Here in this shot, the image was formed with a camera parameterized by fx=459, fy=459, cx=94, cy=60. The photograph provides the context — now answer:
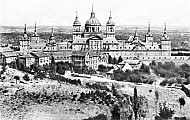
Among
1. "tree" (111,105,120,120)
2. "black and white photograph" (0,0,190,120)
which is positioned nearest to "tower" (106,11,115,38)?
"black and white photograph" (0,0,190,120)

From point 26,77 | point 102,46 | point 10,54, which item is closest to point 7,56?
point 10,54

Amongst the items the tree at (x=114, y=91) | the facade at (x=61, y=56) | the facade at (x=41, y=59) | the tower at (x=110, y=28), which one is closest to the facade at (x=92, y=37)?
the tower at (x=110, y=28)

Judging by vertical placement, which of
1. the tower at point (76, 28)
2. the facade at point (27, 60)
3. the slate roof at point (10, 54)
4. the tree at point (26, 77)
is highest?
the tower at point (76, 28)

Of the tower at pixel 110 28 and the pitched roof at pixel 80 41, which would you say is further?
the tower at pixel 110 28

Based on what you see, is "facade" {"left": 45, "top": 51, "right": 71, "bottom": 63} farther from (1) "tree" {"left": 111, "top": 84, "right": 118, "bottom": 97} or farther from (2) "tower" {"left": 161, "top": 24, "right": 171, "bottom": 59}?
(2) "tower" {"left": 161, "top": 24, "right": 171, "bottom": 59}

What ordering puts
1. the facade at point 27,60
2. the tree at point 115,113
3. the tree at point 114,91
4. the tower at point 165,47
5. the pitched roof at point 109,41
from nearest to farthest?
the tree at point 115,113 < the tree at point 114,91 < the facade at point 27,60 < the pitched roof at point 109,41 < the tower at point 165,47

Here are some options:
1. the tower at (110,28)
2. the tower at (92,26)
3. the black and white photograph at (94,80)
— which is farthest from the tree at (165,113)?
the tower at (110,28)

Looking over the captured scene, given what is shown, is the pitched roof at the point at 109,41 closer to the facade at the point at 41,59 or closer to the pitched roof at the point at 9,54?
the facade at the point at 41,59

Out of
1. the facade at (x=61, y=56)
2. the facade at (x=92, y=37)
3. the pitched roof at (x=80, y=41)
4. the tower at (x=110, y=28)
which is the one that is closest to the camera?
the facade at (x=61, y=56)

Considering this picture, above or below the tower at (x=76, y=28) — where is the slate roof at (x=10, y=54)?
below

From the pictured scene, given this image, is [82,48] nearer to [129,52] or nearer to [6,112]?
[129,52]

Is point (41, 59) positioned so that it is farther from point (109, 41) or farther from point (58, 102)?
point (58, 102)
